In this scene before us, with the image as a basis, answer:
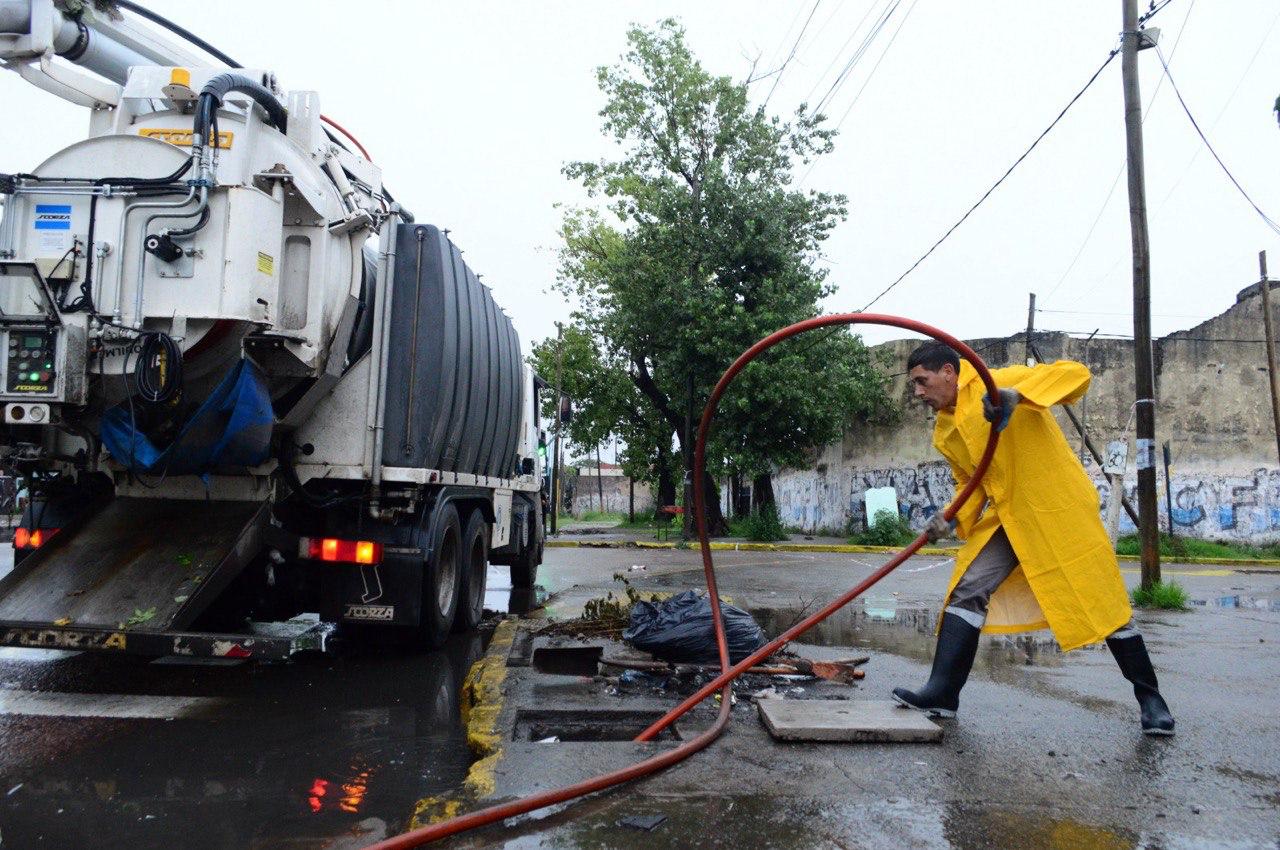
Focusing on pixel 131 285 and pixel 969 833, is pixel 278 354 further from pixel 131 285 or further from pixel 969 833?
pixel 969 833

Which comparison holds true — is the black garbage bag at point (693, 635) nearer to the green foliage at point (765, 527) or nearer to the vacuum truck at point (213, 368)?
the vacuum truck at point (213, 368)

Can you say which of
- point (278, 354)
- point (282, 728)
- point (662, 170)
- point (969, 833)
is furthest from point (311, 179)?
point (662, 170)

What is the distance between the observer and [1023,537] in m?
4.38

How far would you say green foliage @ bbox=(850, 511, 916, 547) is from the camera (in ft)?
72.9

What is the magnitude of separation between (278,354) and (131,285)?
849 mm

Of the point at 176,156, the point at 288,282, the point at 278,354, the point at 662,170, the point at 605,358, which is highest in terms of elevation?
the point at 662,170

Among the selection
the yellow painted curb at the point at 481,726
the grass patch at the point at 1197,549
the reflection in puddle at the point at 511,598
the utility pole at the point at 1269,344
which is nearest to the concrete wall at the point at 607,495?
the grass patch at the point at 1197,549

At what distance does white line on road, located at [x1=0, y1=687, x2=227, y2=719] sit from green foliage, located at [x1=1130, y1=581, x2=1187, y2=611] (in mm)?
→ 9182

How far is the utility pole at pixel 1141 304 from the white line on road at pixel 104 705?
372 inches

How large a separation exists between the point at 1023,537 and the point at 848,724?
46.1 inches

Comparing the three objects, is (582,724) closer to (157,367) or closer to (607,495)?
(157,367)

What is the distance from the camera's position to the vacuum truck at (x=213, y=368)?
4.95m

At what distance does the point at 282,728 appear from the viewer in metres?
4.69

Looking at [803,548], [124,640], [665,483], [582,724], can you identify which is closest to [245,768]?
[124,640]
